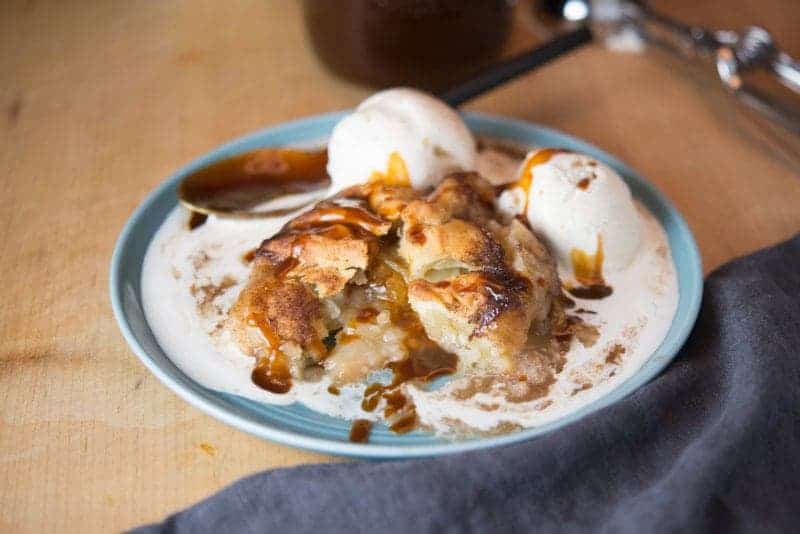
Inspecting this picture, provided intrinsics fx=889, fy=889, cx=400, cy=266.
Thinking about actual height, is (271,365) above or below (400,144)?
below

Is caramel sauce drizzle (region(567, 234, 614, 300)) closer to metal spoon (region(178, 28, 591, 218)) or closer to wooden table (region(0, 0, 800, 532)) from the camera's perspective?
wooden table (region(0, 0, 800, 532))

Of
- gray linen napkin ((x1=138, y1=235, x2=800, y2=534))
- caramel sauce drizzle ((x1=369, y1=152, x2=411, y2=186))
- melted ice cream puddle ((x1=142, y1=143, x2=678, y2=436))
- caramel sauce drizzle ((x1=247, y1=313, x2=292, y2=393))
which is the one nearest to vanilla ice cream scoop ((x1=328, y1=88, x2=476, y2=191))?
caramel sauce drizzle ((x1=369, y1=152, x2=411, y2=186))

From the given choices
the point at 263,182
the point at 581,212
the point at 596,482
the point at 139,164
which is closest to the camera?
the point at 596,482

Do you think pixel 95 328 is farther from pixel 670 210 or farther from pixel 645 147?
pixel 645 147

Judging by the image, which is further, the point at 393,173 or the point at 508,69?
the point at 508,69

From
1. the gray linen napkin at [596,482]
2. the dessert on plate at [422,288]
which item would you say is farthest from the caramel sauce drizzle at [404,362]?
the gray linen napkin at [596,482]

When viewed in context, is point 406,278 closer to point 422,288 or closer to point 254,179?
point 422,288

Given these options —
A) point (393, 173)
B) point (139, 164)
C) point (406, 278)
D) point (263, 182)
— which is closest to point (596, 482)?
point (406, 278)
